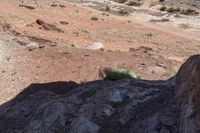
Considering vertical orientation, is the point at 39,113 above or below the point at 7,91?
above

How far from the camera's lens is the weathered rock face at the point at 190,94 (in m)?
6.88

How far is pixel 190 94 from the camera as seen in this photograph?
7.62 metres

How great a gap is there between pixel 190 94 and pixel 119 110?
136cm

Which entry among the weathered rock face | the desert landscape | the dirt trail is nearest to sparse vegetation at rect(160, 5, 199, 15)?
the dirt trail

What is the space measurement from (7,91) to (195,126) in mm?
7345

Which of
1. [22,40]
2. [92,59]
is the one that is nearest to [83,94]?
[92,59]

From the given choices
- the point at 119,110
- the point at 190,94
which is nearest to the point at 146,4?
the point at 119,110

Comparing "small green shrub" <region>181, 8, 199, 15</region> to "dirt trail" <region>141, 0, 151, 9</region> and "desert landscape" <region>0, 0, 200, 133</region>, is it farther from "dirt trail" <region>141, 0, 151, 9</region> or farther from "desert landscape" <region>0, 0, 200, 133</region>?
"desert landscape" <region>0, 0, 200, 133</region>

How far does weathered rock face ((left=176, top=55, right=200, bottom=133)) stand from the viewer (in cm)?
688

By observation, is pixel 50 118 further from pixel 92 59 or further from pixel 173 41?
pixel 173 41

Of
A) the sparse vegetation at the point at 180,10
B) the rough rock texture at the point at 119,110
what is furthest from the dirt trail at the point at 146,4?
the rough rock texture at the point at 119,110

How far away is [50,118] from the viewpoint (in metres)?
8.58

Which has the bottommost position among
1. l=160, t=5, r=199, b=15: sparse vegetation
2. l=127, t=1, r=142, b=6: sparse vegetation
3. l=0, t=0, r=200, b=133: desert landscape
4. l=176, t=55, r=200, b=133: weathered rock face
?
l=127, t=1, r=142, b=6: sparse vegetation

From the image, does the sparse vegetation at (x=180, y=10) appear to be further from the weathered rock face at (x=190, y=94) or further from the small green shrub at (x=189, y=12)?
the weathered rock face at (x=190, y=94)
